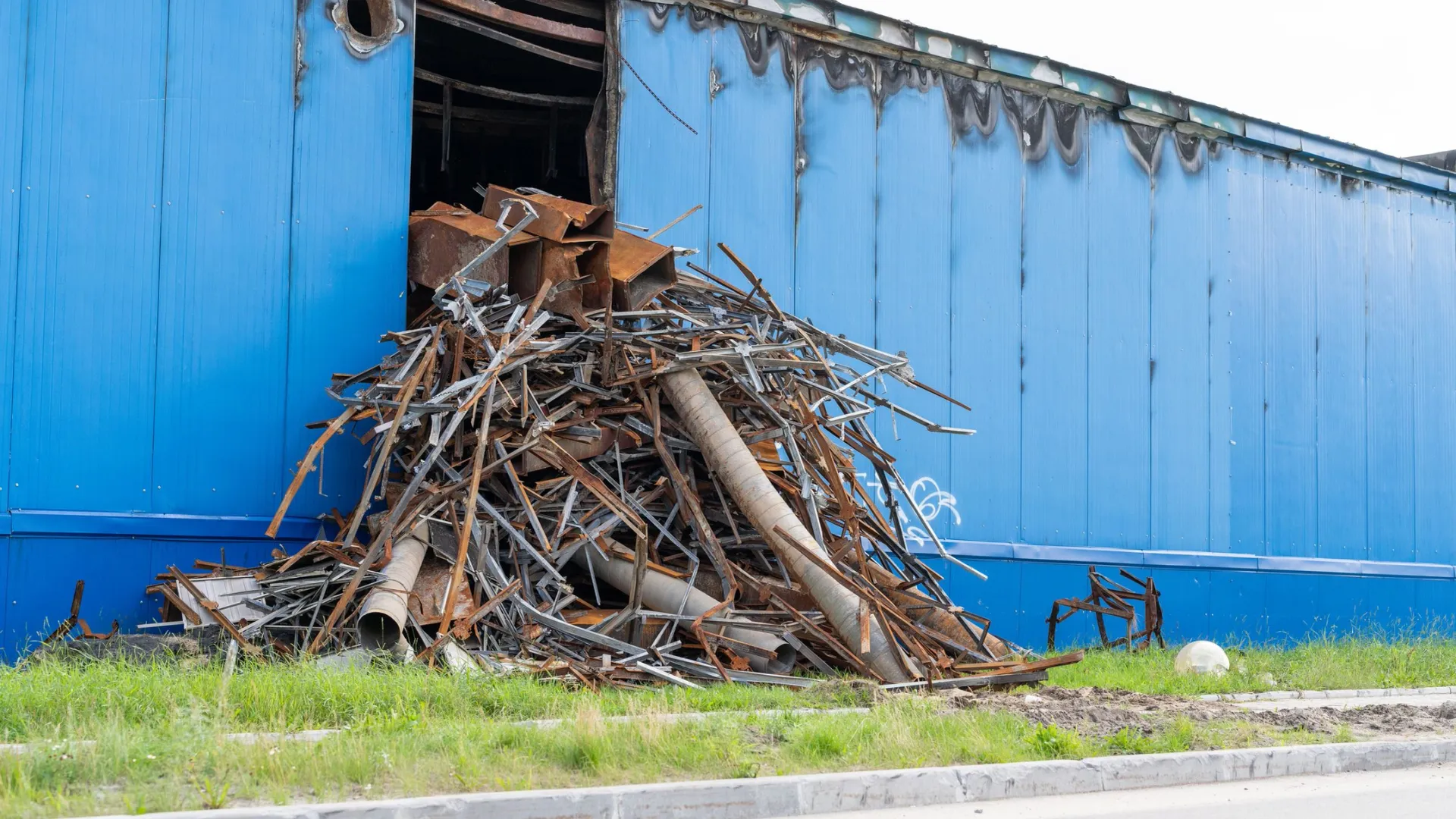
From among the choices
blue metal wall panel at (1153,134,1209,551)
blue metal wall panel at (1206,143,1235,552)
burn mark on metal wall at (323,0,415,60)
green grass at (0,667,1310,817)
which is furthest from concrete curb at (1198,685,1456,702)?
burn mark on metal wall at (323,0,415,60)

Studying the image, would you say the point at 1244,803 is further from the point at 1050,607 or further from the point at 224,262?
the point at 224,262

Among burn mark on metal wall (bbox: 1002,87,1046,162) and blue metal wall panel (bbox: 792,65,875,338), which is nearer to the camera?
blue metal wall panel (bbox: 792,65,875,338)

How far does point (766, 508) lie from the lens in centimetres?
981

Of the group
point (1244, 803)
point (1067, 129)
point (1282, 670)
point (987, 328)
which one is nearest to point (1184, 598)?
point (1282, 670)

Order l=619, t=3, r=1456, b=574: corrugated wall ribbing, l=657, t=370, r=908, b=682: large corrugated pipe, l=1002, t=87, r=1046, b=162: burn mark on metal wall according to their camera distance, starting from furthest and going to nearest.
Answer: l=1002, t=87, r=1046, b=162: burn mark on metal wall, l=619, t=3, r=1456, b=574: corrugated wall ribbing, l=657, t=370, r=908, b=682: large corrugated pipe

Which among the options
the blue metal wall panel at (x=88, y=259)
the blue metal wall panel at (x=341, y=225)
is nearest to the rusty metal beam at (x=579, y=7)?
the blue metal wall panel at (x=341, y=225)

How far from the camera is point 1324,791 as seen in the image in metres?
7.02

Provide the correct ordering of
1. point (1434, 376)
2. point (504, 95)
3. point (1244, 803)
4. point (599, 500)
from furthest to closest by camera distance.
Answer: point (1434, 376) < point (504, 95) < point (599, 500) < point (1244, 803)

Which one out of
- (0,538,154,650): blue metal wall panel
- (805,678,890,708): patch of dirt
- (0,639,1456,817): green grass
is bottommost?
(805,678,890,708): patch of dirt

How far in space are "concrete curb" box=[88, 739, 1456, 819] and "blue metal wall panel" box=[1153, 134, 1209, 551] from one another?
306 inches

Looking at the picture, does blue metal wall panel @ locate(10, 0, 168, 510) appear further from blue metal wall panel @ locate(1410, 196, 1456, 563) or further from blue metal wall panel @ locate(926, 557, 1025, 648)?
blue metal wall panel @ locate(1410, 196, 1456, 563)

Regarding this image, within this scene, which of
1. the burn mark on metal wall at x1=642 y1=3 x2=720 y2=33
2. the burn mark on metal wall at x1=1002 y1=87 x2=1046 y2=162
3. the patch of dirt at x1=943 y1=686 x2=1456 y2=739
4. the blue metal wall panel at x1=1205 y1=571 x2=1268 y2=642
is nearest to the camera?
the patch of dirt at x1=943 y1=686 x2=1456 y2=739

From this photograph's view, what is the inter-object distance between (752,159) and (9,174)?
6799mm

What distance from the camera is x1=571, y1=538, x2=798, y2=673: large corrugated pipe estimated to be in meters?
9.31
